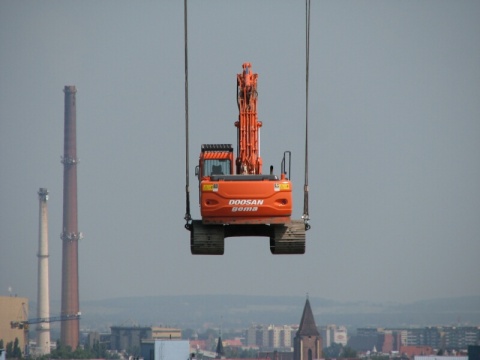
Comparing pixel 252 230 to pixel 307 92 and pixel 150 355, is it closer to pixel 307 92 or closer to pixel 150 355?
pixel 307 92

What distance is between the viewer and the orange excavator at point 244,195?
1411 inches

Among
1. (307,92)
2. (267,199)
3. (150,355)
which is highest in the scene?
(307,92)

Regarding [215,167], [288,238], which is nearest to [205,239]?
[215,167]

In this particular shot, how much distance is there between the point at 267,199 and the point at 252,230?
1564 mm

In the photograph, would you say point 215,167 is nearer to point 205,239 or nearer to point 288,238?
point 205,239

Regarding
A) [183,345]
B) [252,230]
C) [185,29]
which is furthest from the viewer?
[183,345]

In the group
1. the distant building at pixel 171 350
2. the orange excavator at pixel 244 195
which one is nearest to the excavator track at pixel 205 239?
the orange excavator at pixel 244 195

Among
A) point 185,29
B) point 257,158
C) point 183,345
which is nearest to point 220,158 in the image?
point 257,158

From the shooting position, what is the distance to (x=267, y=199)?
35.8m

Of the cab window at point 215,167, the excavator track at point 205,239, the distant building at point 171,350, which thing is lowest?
the distant building at point 171,350

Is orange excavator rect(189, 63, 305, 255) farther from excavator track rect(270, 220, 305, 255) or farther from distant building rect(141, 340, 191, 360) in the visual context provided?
distant building rect(141, 340, 191, 360)

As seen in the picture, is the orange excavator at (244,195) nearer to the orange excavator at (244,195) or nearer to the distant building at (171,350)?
the orange excavator at (244,195)

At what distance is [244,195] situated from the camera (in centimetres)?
3578

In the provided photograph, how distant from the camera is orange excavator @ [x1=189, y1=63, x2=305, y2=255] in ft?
118
